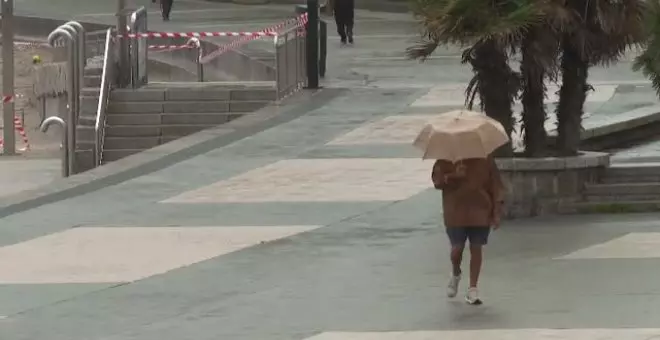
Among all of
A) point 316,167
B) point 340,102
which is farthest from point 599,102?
point 316,167

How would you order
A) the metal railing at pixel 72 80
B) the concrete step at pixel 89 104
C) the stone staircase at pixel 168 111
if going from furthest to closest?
the concrete step at pixel 89 104
the stone staircase at pixel 168 111
the metal railing at pixel 72 80

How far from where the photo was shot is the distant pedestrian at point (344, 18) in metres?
34.8

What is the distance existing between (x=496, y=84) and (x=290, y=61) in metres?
10.7

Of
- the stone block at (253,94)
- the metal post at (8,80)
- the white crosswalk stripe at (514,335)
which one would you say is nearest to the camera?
the white crosswalk stripe at (514,335)

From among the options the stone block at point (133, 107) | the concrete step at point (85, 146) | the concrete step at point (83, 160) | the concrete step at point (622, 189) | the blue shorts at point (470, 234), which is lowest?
the concrete step at point (83, 160)

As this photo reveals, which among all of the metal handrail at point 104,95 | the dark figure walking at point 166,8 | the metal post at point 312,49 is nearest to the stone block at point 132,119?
the metal handrail at point 104,95

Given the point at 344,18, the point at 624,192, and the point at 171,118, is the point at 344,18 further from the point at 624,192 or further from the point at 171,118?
the point at 624,192

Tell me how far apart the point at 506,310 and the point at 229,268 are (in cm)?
275

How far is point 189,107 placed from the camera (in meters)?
24.2

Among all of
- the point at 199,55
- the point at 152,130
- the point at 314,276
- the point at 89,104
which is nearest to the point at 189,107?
the point at 152,130

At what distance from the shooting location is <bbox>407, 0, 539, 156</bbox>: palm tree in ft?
43.7

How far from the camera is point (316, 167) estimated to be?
17703 millimetres

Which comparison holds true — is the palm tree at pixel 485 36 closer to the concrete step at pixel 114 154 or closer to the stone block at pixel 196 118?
the concrete step at pixel 114 154

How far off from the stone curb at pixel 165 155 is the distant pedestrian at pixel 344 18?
413 inches
